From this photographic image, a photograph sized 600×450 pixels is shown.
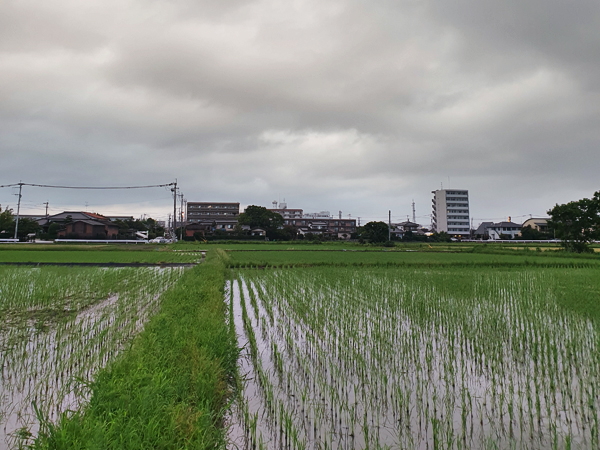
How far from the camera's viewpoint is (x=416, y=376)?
141 inches

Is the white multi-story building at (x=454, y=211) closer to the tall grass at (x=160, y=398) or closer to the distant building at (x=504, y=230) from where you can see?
the distant building at (x=504, y=230)

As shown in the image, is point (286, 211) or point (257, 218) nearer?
point (257, 218)

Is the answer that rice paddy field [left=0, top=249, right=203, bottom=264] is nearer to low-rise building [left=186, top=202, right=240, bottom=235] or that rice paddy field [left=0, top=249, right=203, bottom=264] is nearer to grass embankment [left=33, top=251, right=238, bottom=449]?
grass embankment [left=33, top=251, right=238, bottom=449]

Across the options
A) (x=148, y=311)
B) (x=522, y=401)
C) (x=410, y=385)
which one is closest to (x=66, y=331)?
(x=148, y=311)

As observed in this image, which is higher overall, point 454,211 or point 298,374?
point 454,211

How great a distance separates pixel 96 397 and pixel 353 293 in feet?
22.9

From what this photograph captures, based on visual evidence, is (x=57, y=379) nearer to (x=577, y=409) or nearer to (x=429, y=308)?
(x=577, y=409)

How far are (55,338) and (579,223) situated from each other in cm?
3022

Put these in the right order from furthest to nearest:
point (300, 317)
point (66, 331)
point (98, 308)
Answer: point (98, 308), point (300, 317), point (66, 331)

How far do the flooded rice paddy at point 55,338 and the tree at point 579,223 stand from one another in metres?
27.5

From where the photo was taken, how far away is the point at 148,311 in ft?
21.4

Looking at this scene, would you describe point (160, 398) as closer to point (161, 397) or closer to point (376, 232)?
point (161, 397)

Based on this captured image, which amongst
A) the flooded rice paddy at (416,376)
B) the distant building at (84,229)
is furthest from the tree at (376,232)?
the flooded rice paddy at (416,376)

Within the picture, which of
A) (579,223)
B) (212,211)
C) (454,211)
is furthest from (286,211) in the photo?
(579,223)
